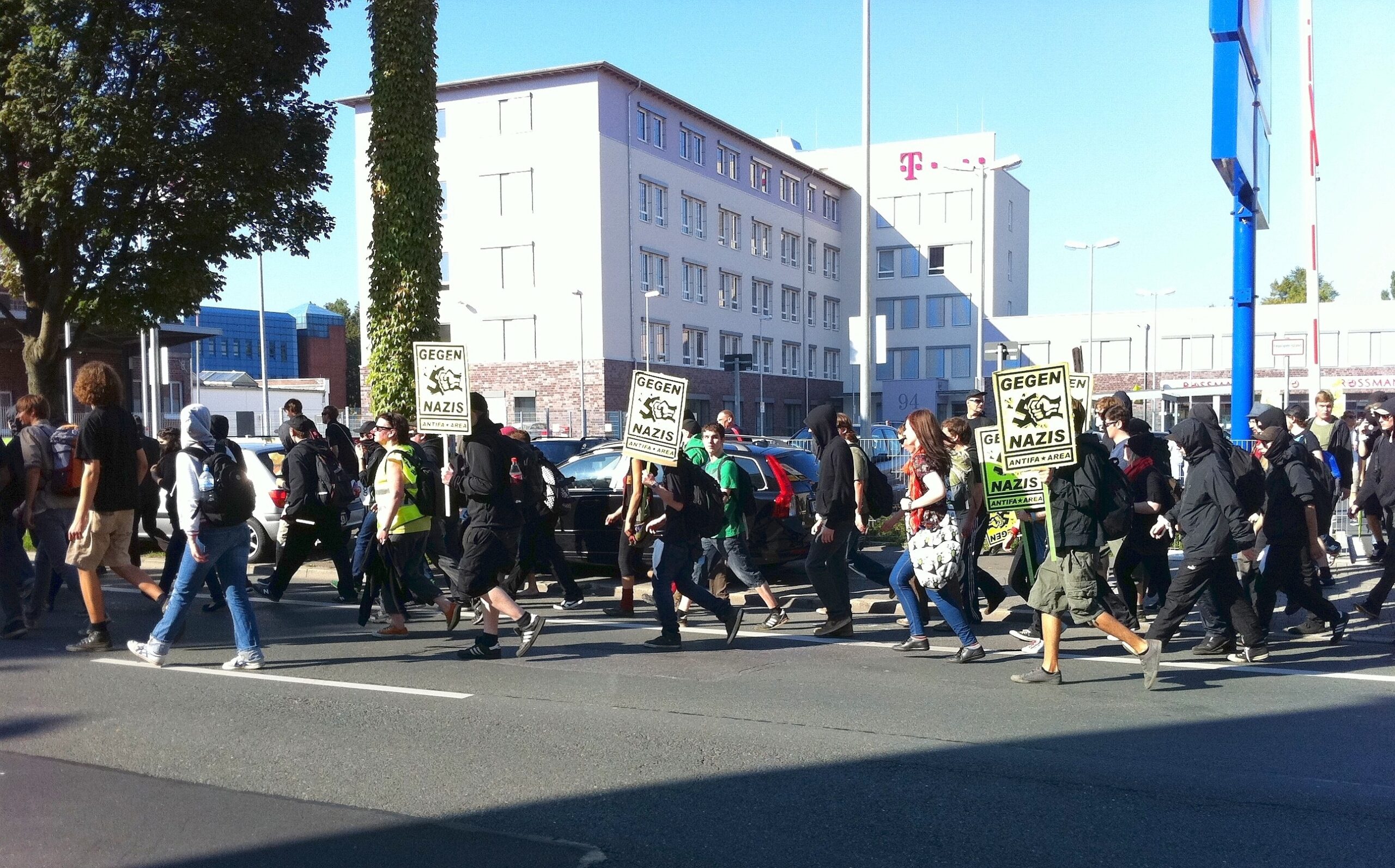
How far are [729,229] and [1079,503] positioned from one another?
52165 millimetres

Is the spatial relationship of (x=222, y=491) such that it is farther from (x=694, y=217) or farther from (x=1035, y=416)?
(x=694, y=217)

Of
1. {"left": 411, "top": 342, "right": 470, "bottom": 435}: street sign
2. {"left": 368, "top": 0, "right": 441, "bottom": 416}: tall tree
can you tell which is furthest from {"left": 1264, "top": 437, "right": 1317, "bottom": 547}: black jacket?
{"left": 368, "top": 0, "right": 441, "bottom": 416}: tall tree

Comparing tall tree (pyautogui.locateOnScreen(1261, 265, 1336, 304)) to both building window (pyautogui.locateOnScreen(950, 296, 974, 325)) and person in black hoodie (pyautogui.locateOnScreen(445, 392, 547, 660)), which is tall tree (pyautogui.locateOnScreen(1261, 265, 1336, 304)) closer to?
building window (pyautogui.locateOnScreen(950, 296, 974, 325))

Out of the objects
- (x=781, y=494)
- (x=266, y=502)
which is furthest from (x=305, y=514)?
(x=781, y=494)

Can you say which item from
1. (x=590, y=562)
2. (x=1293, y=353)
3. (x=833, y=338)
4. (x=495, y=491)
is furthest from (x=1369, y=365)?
(x=495, y=491)

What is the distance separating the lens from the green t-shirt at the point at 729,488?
1038 cm

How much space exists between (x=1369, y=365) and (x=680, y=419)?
204 feet

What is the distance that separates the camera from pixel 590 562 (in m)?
12.8

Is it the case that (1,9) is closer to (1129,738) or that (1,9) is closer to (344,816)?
(344,816)

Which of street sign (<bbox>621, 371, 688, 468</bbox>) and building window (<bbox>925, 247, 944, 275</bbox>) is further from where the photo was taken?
building window (<bbox>925, 247, 944, 275</bbox>)

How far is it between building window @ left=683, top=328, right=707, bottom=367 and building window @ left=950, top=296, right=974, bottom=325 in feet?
69.8

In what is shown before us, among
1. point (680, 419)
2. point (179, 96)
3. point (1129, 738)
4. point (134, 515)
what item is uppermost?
point (179, 96)

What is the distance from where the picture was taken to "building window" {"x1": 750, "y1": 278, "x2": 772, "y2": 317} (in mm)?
61406

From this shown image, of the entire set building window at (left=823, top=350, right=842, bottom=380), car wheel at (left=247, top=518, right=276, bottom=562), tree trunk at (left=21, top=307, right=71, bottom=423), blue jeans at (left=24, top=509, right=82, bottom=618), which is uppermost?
building window at (left=823, top=350, right=842, bottom=380)
